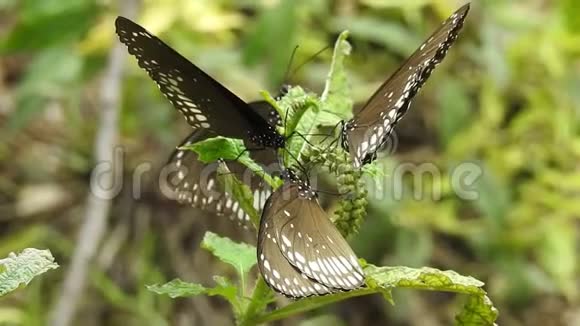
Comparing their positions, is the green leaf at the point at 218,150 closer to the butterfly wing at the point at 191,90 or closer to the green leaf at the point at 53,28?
the butterfly wing at the point at 191,90

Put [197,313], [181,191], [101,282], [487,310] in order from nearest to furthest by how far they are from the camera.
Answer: [487,310], [181,191], [101,282], [197,313]

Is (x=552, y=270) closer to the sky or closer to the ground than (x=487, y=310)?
closer to the sky

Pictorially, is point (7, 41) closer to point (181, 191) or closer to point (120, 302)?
point (120, 302)

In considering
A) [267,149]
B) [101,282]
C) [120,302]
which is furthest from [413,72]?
[101,282]

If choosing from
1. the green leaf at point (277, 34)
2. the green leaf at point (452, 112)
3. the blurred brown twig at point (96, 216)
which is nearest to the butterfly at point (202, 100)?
the blurred brown twig at point (96, 216)

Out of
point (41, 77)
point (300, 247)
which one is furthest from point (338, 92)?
point (41, 77)

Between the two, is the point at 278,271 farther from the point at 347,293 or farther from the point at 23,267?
the point at 23,267
